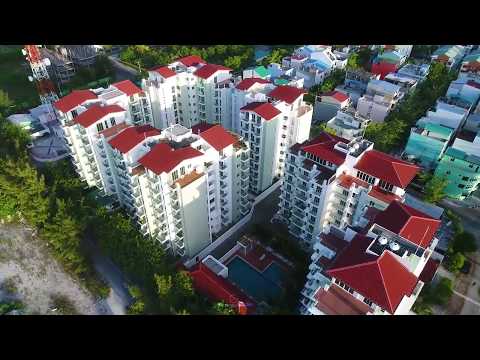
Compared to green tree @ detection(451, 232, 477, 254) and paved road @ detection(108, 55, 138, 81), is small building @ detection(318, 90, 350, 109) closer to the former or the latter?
green tree @ detection(451, 232, 477, 254)

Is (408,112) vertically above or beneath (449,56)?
beneath

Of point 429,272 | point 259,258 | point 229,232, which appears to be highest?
point 429,272

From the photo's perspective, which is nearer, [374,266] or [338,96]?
[374,266]

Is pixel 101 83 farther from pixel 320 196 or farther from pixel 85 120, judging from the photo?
pixel 320 196

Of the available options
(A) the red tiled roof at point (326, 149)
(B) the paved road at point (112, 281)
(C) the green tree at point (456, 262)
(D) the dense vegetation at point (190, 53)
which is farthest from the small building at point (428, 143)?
(B) the paved road at point (112, 281)

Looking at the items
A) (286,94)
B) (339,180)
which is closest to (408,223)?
(339,180)

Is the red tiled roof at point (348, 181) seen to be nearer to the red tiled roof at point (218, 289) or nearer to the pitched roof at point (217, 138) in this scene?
the pitched roof at point (217, 138)

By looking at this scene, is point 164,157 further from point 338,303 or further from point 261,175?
point 338,303
